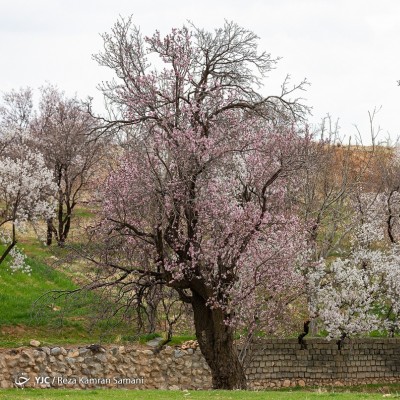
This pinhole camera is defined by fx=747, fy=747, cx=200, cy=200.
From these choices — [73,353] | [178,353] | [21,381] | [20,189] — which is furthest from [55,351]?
[20,189]

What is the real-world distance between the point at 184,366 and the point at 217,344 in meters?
4.85

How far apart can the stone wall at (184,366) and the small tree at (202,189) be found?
3.79m

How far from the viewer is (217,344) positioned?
67.5 feet

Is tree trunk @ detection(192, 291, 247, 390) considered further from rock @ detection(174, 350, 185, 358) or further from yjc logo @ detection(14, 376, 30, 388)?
yjc logo @ detection(14, 376, 30, 388)

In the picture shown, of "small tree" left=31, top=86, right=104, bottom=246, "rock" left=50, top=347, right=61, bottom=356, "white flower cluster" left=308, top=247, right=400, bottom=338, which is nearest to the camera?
"rock" left=50, top=347, right=61, bottom=356

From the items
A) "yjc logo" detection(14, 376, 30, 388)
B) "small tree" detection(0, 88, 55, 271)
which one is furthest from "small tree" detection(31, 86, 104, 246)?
"yjc logo" detection(14, 376, 30, 388)

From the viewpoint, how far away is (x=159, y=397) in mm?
16953

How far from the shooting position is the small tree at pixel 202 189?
19.5m

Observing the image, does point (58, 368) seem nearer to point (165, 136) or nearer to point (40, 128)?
point (165, 136)

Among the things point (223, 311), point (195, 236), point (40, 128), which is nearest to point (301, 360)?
point (223, 311)

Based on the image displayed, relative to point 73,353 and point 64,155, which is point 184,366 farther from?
point 64,155

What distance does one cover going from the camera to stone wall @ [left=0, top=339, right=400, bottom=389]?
74.1 ft

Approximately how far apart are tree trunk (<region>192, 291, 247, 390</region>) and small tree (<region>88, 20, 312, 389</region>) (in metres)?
0.03

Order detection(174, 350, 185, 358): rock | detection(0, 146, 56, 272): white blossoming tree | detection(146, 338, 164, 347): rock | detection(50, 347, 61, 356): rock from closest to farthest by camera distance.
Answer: detection(50, 347, 61, 356): rock, detection(174, 350, 185, 358): rock, detection(146, 338, 164, 347): rock, detection(0, 146, 56, 272): white blossoming tree
